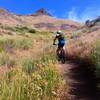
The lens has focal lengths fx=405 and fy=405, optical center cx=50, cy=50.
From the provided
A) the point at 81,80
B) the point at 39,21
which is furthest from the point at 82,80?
the point at 39,21

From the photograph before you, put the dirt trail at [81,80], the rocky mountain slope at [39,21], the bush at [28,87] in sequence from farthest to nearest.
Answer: the rocky mountain slope at [39,21] < the dirt trail at [81,80] < the bush at [28,87]

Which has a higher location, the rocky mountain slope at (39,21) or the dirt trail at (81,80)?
the rocky mountain slope at (39,21)

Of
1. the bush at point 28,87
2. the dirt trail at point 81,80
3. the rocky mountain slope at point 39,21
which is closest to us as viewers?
the bush at point 28,87

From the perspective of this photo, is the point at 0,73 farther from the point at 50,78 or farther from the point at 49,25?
the point at 49,25

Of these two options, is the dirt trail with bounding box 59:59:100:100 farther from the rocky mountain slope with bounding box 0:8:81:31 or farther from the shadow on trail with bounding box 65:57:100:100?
the rocky mountain slope with bounding box 0:8:81:31

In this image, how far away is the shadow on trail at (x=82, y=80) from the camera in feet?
35.5

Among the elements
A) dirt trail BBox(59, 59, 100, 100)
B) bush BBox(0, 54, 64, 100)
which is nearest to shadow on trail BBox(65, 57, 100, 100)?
dirt trail BBox(59, 59, 100, 100)

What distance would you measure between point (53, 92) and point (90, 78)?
4931 mm

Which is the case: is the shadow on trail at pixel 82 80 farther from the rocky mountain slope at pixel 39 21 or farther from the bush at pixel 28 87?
the rocky mountain slope at pixel 39 21

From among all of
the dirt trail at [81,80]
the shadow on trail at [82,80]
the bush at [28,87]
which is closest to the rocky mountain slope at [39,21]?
the dirt trail at [81,80]

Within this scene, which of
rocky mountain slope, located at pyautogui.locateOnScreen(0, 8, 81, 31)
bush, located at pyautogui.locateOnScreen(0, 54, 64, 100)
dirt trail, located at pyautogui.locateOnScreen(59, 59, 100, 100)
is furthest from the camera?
rocky mountain slope, located at pyautogui.locateOnScreen(0, 8, 81, 31)

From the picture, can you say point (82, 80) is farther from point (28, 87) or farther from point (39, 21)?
point (39, 21)

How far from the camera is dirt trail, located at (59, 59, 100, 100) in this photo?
10812mm

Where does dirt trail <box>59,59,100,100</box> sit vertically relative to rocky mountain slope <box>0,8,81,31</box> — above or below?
below
